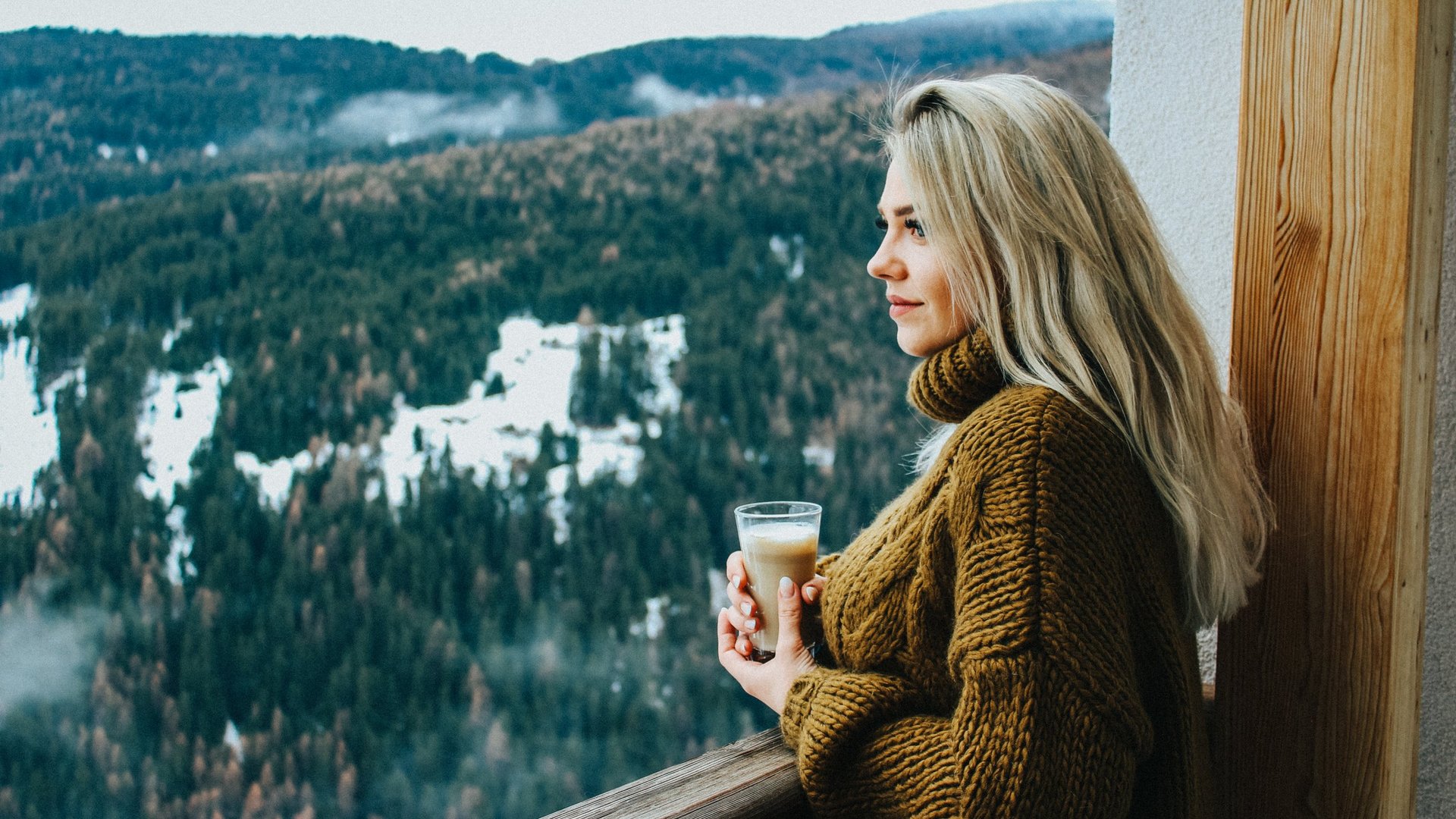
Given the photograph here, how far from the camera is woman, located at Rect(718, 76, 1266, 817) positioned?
759 millimetres

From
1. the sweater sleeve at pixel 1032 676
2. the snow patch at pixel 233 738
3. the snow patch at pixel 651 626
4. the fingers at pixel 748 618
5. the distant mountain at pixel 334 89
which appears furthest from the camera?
the snow patch at pixel 651 626

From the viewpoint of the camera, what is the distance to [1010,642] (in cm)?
75

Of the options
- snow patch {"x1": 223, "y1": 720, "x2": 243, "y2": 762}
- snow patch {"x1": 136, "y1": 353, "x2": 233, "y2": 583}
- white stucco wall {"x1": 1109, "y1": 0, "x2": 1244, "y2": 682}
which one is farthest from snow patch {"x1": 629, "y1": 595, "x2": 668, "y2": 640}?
white stucco wall {"x1": 1109, "y1": 0, "x2": 1244, "y2": 682}

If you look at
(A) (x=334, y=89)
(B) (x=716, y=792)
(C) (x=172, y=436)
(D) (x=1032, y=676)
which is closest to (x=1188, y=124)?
(D) (x=1032, y=676)

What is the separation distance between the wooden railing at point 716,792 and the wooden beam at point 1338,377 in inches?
21.2

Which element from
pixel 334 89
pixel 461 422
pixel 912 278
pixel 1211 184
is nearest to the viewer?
pixel 912 278

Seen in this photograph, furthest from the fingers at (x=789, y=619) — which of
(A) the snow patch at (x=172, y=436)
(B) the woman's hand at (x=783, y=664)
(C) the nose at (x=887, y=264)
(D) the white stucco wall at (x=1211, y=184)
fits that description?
(A) the snow patch at (x=172, y=436)

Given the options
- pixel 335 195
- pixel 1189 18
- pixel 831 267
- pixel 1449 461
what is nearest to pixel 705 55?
pixel 831 267

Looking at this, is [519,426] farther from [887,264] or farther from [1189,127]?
[887,264]

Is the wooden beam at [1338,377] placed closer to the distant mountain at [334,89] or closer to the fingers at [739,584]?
the fingers at [739,584]

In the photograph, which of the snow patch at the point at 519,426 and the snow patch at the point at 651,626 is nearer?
the snow patch at the point at 519,426

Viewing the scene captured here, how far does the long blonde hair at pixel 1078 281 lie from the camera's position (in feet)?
2.90

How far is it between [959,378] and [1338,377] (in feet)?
1.28

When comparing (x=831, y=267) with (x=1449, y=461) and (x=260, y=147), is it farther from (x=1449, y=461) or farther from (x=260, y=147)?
(x=1449, y=461)
